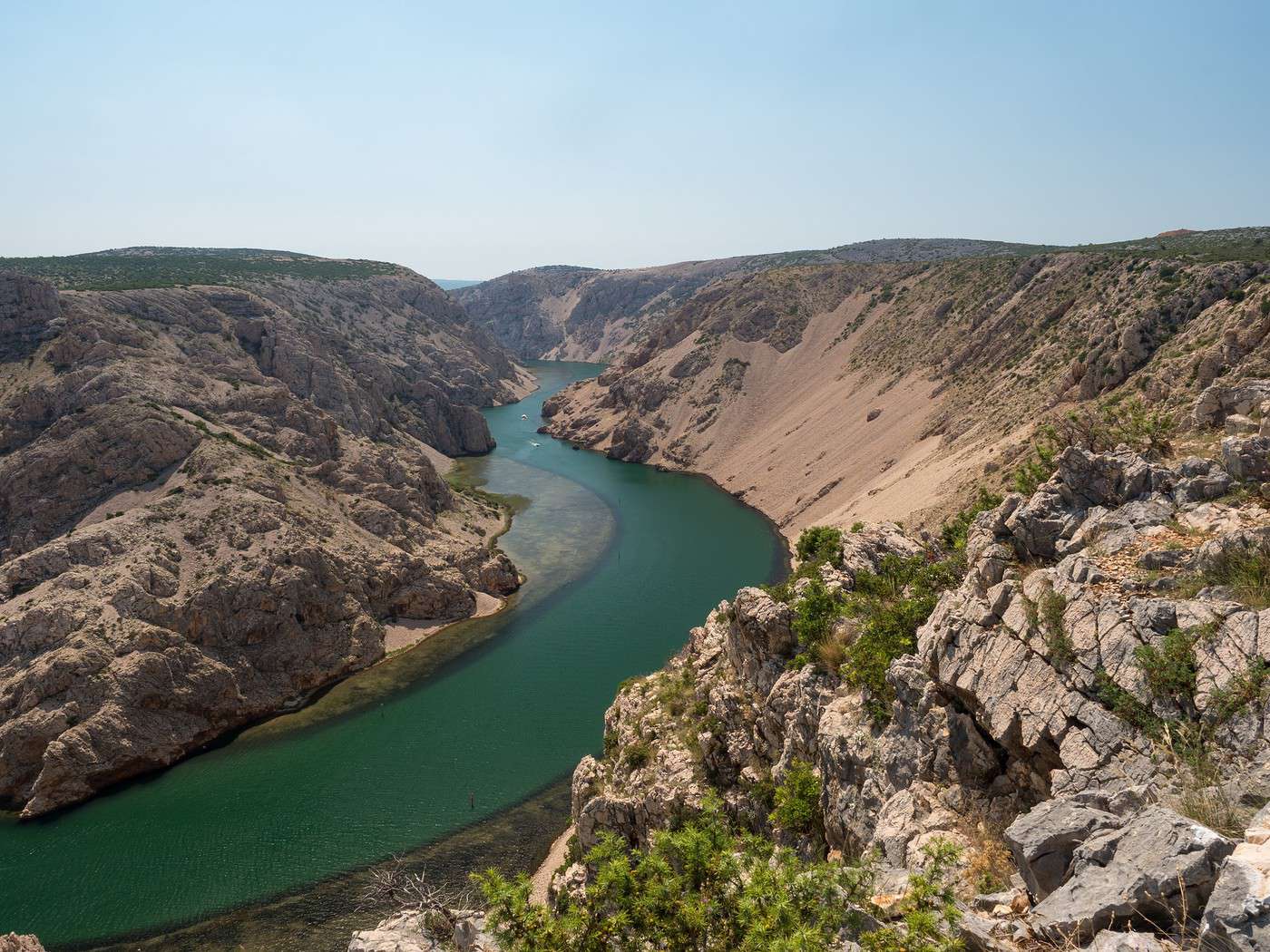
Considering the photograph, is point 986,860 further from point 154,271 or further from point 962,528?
point 154,271

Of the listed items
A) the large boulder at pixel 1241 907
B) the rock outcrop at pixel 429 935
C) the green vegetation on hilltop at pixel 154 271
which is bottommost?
the rock outcrop at pixel 429 935

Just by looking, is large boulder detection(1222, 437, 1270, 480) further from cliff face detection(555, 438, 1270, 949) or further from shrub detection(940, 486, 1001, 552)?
shrub detection(940, 486, 1001, 552)

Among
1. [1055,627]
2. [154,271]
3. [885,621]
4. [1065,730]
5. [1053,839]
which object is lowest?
[1053,839]

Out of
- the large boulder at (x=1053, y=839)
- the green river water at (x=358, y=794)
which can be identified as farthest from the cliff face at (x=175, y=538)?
the large boulder at (x=1053, y=839)

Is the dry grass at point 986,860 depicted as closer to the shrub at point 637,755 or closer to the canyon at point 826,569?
the canyon at point 826,569

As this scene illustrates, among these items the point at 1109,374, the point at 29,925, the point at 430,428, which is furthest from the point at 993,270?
the point at 29,925

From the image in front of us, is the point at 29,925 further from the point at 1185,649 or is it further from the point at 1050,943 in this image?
the point at 1185,649

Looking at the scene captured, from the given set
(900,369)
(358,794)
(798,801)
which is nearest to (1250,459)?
(798,801)
